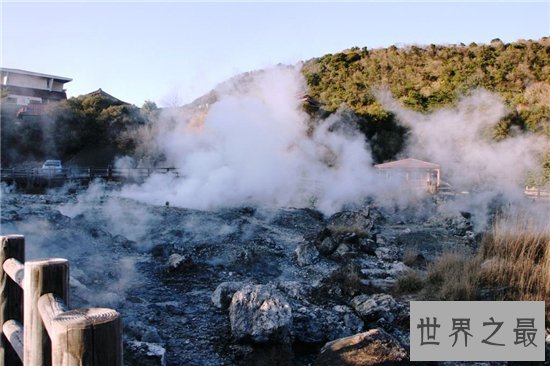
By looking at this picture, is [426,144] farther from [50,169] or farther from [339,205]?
[50,169]

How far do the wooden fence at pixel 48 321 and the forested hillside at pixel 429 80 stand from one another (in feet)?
54.4

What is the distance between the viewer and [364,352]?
3094 millimetres

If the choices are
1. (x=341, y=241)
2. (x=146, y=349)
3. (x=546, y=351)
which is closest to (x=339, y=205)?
(x=341, y=241)

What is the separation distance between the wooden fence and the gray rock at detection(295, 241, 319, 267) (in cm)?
493

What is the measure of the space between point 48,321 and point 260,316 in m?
2.80

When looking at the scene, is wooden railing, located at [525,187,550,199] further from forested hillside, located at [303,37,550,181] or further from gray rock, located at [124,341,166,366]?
gray rock, located at [124,341,166,366]

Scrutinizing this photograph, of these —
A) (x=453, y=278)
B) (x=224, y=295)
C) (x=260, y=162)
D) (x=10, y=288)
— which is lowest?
(x=224, y=295)

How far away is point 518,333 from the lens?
3395 mm

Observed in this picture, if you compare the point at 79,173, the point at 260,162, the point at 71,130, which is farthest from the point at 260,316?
the point at 71,130

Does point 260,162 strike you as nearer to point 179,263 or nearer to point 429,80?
point 179,263

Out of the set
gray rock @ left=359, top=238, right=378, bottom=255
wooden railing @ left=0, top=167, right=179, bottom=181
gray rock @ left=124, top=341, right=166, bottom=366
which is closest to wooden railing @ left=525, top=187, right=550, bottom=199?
gray rock @ left=359, top=238, right=378, bottom=255

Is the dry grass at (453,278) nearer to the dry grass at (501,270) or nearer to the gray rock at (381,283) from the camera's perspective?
the dry grass at (501,270)

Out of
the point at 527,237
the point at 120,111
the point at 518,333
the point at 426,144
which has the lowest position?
the point at 518,333

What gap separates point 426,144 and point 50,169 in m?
16.4
